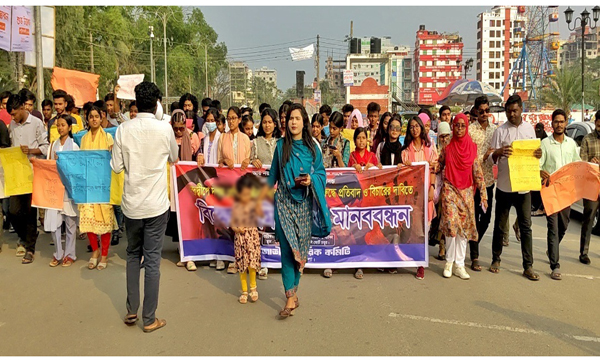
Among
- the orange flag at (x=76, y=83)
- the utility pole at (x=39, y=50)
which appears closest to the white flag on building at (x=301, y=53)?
the utility pole at (x=39, y=50)

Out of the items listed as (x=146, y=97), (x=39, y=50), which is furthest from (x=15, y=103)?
(x=39, y=50)

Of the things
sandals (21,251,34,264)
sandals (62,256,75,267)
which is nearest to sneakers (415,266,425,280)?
sandals (62,256,75,267)

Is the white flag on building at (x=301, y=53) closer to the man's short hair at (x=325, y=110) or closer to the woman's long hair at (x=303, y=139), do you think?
the man's short hair at (x=325, y=110)

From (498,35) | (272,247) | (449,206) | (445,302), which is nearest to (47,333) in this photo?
(272,247)

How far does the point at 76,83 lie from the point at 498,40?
119055mm

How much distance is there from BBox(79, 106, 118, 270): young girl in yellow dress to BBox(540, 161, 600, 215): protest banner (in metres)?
5.05

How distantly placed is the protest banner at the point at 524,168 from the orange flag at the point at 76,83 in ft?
24.8

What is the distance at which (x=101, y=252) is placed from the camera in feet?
18.8

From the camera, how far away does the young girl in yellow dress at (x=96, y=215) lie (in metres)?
5.55

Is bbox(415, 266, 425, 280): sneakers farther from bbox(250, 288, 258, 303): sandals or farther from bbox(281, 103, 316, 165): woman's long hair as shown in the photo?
bbox(281, 103, 316, 165): woman's long hair

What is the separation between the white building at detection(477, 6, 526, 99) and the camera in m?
110

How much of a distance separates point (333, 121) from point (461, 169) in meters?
1.63

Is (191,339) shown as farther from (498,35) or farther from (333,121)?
(498,35)

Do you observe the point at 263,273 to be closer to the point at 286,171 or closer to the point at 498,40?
the point at 286,171
